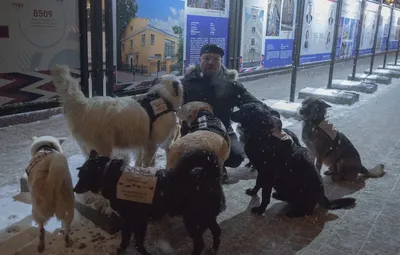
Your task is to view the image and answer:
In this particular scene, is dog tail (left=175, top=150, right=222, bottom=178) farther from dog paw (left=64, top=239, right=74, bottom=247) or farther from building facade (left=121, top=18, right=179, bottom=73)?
building facade (left=121, top=18, right=179, bottom=73)

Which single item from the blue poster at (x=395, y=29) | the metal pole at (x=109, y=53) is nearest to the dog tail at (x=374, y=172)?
the metal pole at (x=109, y=53)

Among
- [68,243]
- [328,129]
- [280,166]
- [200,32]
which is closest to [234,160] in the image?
[280,166]

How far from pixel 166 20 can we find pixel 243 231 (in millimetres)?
4016

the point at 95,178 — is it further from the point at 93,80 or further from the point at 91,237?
the point at 93,80

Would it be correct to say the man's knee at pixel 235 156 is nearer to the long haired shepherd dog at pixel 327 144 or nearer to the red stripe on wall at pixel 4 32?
the long haired shepherd dog at pixel 327 144

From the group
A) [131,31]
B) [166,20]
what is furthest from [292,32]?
[131,31]

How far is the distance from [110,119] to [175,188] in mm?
916

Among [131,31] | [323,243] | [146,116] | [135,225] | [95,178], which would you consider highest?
[131,31]

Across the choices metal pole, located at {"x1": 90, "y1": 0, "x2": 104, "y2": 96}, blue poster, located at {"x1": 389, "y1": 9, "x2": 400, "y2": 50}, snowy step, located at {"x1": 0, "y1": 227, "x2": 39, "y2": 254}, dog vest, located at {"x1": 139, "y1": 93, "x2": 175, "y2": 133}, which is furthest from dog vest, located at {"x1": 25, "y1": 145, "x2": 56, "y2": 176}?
blue poster, located at {"x1": 389, "y1": 9, "x2": 400, "y2": 50}

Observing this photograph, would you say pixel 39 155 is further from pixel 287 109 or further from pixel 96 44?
pixel 287 109

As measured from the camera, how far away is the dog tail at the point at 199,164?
2561mm

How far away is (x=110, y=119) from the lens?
Result: 3.02 meters

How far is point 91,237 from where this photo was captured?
118 inches

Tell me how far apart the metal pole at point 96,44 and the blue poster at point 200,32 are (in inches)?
95.2
